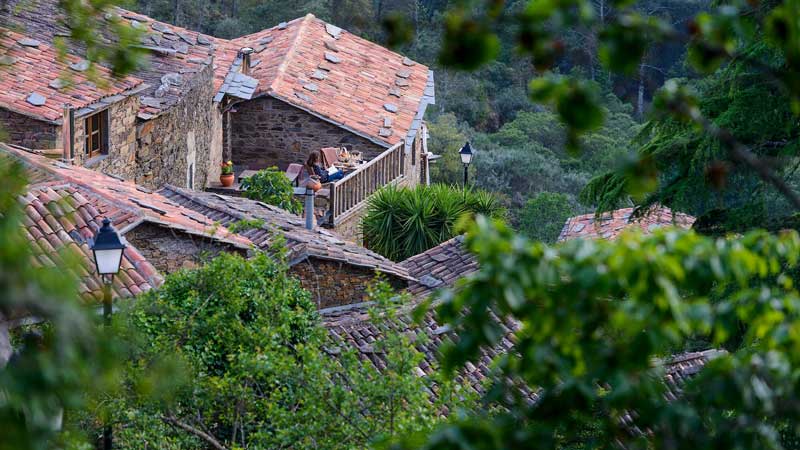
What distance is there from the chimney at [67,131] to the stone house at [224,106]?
0.02 m

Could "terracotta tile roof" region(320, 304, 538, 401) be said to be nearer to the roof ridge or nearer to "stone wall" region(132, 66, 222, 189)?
"stone wall" region(132, 66, 222, 189)

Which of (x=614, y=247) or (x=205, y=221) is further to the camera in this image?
(x=205, y=221)

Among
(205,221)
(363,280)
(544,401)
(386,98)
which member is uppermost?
(544,401)

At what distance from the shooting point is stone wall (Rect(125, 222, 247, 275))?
1190 cm

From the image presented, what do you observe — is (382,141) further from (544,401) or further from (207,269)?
(544,401)

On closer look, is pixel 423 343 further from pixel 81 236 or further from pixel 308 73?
pixel 308 73

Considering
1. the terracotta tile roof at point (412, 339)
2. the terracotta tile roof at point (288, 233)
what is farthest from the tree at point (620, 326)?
the terracotta tile roof at point (288, 233)

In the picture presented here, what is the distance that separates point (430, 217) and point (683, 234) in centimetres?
1654

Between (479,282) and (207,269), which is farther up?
(479,282)

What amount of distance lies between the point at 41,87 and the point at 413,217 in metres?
6.97

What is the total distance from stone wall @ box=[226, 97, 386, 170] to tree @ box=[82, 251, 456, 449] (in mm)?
13703

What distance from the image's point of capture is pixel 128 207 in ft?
38.5

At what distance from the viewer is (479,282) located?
3.41m

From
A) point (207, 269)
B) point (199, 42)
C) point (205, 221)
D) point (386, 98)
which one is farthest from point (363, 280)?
point (386, 98)
